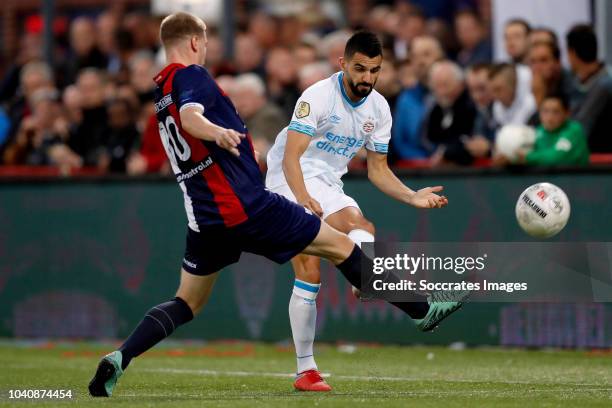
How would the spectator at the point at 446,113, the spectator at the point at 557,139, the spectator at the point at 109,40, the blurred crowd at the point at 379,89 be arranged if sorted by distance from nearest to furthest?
1. the spectator at the point at 557,139
2. the blurred crowd at the point at 379,89
3. the spectator at the point at 446,113
4. the spectator at the point at 109,40

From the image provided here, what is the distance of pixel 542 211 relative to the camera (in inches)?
388

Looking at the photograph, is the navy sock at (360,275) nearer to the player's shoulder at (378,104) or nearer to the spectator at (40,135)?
the player's shoulder at (378,104)

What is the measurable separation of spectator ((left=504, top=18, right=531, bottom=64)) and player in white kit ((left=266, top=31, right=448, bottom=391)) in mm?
4918

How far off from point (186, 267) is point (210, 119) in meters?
1.04

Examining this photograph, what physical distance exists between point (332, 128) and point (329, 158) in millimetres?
290

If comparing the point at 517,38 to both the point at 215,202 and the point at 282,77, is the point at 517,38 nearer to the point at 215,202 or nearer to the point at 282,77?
the point at 282,77

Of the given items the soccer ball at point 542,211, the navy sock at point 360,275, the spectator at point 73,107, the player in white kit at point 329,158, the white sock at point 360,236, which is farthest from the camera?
the spectator at point 73,107

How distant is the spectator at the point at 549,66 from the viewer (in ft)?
42.9

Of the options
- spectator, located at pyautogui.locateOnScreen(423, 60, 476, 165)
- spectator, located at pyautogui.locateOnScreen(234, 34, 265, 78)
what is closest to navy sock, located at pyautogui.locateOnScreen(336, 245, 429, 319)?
spectator, located at pyautogui.locateOnScreen(423, 60, 476, 165)

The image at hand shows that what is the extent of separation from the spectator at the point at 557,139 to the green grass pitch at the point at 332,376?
175 centimetres

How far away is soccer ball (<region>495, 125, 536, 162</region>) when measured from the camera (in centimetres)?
1279

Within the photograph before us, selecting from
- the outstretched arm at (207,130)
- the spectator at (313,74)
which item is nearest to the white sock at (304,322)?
the outstretched arm at (207,130)

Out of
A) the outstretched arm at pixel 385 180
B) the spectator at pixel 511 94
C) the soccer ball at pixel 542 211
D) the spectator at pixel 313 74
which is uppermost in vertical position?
the spectator at pixel 313 74

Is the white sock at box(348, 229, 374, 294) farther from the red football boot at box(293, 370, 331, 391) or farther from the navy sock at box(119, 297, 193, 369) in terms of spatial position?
the navy sock at box(119, 297, 193, 369)
